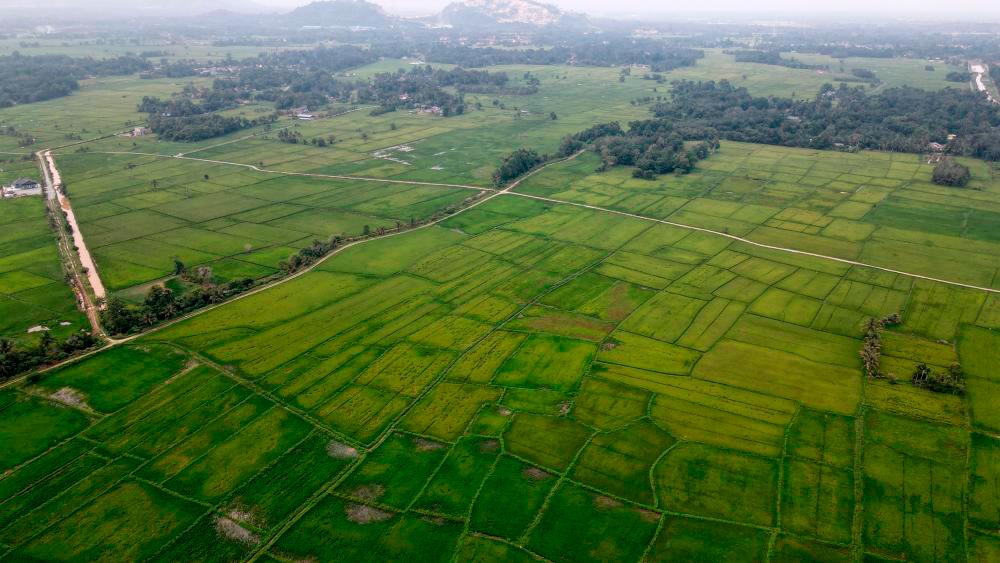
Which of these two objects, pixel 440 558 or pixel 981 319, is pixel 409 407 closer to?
pixel 440 558

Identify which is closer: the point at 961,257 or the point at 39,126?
the point at 961,257

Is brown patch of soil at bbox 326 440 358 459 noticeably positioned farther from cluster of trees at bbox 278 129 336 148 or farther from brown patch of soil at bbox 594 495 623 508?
cluster of trees at bbox 278 129 336 148

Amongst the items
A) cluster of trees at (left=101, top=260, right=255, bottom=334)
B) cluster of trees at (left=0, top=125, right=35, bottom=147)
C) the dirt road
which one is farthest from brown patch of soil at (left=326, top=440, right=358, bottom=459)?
cluster of trees at (left=0, top=125, right=35, bottom=147)

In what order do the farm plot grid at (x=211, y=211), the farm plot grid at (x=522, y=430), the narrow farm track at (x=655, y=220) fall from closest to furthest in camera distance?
1. the farm plot grid at (x=522, y=430)
2. the narrow farm track at (x=655, y=220)
3. the farm plot grid at (x=211, y=211)

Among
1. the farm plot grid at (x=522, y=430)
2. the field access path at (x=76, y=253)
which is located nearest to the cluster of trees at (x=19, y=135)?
the field access path at (x=76, y=253)

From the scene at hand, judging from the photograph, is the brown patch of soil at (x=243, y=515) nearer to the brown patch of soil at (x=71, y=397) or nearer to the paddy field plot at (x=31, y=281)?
the brown patch of soil at (x=71, y=397)

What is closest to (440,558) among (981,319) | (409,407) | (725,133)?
(409,407)
